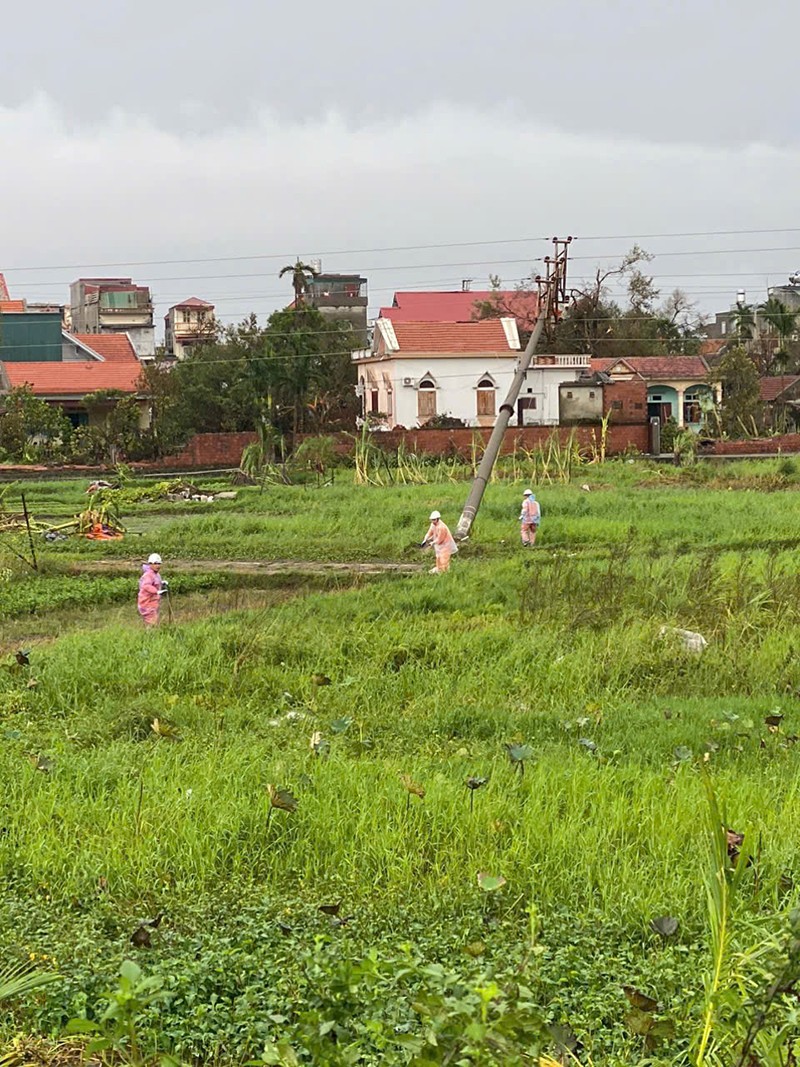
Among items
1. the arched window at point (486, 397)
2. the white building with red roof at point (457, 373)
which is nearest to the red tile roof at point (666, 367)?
the white building with red roof at point (457, 373)

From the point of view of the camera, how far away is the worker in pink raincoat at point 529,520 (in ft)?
70.6

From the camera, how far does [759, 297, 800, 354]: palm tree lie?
63.2 meters

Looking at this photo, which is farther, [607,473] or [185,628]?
[607,473]

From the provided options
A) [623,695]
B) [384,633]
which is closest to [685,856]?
[623,695]

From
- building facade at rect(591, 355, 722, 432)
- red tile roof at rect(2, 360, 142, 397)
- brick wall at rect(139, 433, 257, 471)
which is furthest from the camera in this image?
building facade at rect(591, 355, 722, 432)

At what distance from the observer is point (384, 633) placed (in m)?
12.8

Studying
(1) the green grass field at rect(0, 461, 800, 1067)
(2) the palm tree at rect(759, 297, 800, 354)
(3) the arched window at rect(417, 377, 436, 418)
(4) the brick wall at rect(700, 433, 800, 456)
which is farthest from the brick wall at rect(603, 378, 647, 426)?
(1) the green grass field at rect(0, 461, 800, 1067)

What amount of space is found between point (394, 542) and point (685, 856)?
53.3ft

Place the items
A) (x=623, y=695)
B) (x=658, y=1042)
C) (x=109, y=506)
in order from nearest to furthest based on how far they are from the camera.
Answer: (x=658, y=1042), (x=623, y=695), (x=109, y=506)

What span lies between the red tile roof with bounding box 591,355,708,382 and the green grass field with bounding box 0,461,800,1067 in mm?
40705

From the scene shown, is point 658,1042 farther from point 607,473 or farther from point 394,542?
point 607,473

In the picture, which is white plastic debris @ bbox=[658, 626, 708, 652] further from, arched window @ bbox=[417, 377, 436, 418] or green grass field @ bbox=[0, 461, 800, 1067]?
arched window @ bbox=[417, 377, 436, 418]

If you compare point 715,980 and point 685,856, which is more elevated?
point 715,980

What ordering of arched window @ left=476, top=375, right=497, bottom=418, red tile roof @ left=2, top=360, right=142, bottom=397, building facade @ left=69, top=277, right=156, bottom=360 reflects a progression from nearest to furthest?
red tile roof @ left=2, top=360, right=142, bottom=397 < arched window @ left=476, top=375, right=497, bottom=418 < building facade @ left=69, top=277, right=156, bottom=360
